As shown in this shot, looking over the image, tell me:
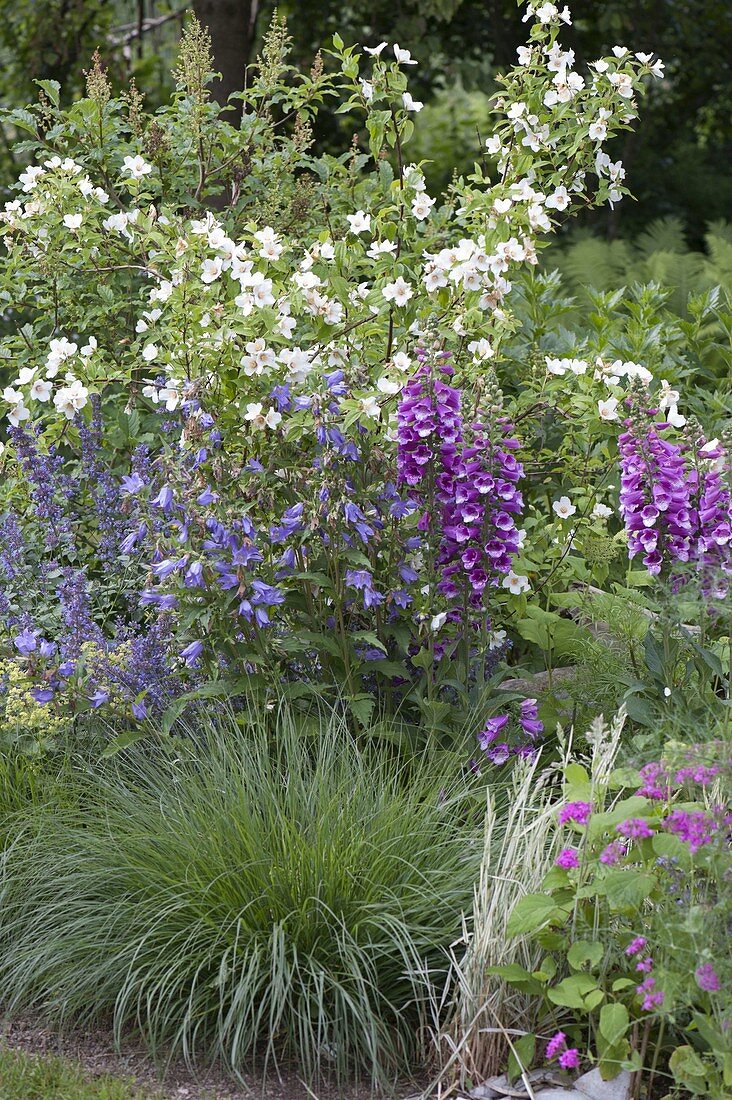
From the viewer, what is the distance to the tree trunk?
745 cm

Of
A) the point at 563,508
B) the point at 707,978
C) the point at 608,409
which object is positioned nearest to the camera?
the point at 707,978

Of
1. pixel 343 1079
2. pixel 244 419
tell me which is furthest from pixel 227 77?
pixel 343 1079

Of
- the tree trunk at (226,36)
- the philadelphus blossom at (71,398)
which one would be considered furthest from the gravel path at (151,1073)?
the tree trunk at (226,36)

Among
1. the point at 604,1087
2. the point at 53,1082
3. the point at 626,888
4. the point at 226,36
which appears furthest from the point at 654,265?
the point at 53,1082

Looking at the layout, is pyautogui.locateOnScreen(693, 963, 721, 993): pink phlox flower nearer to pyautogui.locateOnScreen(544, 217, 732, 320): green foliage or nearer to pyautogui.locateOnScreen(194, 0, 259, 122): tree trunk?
pyautogui.locateOnScreen(544, 217, 732, 320): green foliage

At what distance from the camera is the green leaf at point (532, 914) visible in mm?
2701

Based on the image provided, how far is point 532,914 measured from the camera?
2713mm

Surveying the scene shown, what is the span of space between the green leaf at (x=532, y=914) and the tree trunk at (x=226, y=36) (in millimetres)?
5872


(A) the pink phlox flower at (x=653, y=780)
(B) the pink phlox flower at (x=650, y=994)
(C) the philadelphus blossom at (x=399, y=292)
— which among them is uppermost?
(C) the philadelphus blossom at (x=399, y=292)

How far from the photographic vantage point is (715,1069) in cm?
254

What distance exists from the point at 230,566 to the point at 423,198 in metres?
1.35

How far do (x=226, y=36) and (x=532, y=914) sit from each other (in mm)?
6213

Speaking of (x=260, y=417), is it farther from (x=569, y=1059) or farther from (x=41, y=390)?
(x=569, y=1059)

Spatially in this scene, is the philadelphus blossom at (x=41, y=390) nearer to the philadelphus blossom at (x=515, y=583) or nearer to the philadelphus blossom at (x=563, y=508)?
the philadelphus blossom at (x=515, y=583)
